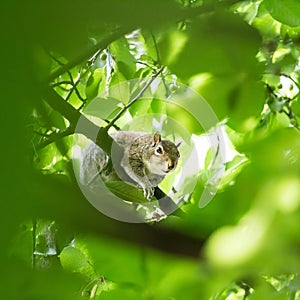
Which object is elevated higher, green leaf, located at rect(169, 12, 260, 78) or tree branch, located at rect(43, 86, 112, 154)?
green leaf, located at rect(169, 12, 260, 78)

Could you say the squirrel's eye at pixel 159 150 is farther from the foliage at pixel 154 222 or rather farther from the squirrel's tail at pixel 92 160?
the foliage at pixel 154 222

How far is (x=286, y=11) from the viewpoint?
0.67 m

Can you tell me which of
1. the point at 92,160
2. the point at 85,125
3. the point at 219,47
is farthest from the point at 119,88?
the point at 219,47

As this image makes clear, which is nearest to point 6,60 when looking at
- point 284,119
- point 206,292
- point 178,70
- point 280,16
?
point 206,292

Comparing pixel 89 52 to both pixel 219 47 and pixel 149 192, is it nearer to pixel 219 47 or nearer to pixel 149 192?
pixel 219 47

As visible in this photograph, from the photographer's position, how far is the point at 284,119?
921mm

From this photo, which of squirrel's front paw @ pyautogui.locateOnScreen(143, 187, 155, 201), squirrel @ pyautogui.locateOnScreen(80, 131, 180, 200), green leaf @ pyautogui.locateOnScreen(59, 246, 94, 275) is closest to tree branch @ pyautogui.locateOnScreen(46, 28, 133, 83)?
green leaf @ pyautogui.locateOnScreen(59, 246, 94, 275)

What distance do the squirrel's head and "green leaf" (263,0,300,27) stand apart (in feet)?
1.67

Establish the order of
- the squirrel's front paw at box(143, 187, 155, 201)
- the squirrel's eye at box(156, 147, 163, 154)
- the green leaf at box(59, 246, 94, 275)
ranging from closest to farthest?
the green leaf at box(59, 246, 94, 275), the squirrel's front paw at box(143, 187, 155, 201), the squirrel's eye at box(156, 147, 163, 154)

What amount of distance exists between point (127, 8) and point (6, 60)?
4cm

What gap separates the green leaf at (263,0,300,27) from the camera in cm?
66

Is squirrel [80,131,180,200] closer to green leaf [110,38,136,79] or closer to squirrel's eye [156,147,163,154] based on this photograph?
squirrel's eye [156,147,163,154]

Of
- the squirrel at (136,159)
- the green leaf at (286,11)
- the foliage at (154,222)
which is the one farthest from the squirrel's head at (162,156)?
the foliage at (154,222)

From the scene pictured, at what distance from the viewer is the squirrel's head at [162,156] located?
119cm
